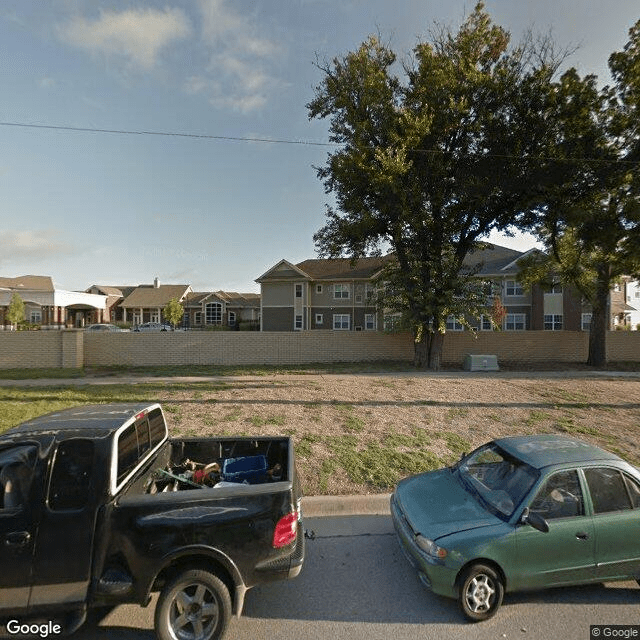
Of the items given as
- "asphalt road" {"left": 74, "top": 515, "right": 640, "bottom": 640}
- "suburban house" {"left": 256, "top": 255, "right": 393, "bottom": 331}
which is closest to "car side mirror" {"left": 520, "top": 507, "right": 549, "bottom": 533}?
"asphalt road" {"left": 74, "top": 515, "right": 640, "bottom": 640}

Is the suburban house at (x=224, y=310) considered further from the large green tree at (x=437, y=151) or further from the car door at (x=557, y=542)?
the car door at (x=557, y=542)

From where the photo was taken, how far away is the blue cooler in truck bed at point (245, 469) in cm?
373

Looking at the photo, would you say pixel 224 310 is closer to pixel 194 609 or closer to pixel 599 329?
pixel 599 329

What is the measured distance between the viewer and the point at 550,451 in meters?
3.67

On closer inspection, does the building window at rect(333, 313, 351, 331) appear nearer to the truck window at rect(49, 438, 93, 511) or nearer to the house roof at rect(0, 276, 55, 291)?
the truck window at rect(49, 438, 93, 511)

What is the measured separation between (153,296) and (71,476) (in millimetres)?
57919

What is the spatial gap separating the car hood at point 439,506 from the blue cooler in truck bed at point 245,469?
1510mm

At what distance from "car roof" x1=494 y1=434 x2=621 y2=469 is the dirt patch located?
6.63ft

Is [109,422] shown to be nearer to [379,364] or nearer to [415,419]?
[415,419]

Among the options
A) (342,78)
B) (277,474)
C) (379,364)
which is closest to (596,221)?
(379,364)

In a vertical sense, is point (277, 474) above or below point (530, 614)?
above

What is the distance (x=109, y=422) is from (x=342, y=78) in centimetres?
1620

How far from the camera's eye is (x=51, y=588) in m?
2.53

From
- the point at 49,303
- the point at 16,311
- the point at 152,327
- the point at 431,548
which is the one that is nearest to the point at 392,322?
the point at 431,548
